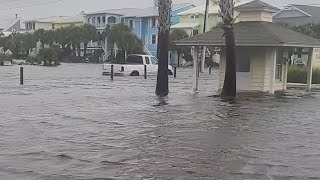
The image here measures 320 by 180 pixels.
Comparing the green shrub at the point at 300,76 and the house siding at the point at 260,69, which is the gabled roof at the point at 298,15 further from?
the house siding at the point at 260,69

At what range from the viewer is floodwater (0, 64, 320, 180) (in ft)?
30.7

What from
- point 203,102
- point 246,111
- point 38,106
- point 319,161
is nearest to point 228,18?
point 203,102

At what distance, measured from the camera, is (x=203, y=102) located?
22.0 m

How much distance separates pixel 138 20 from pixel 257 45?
242 feet

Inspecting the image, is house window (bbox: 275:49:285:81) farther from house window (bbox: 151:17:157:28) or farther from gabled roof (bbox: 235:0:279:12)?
house window (bbox: 151:17:157:28)

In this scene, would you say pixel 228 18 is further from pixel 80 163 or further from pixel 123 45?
pixel 123 45

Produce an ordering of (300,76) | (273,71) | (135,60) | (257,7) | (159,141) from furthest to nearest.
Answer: (135,60) → (300,76) → (257,7) → (273,71) → (159,141)

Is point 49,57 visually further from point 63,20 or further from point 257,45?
point 257,45

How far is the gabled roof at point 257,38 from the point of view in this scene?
24520mm

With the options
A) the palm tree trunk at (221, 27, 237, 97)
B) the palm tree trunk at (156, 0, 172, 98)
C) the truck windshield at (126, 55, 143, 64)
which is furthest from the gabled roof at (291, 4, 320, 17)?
the palm tree trunk at (221, 27, 237, 97)

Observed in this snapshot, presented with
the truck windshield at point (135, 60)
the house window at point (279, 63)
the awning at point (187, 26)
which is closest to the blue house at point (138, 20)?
the awning at point (187, 26)

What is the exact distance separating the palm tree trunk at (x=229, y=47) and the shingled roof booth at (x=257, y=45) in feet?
3.59

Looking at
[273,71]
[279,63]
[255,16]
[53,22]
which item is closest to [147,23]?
[53,22]

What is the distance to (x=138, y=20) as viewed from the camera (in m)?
97.1
